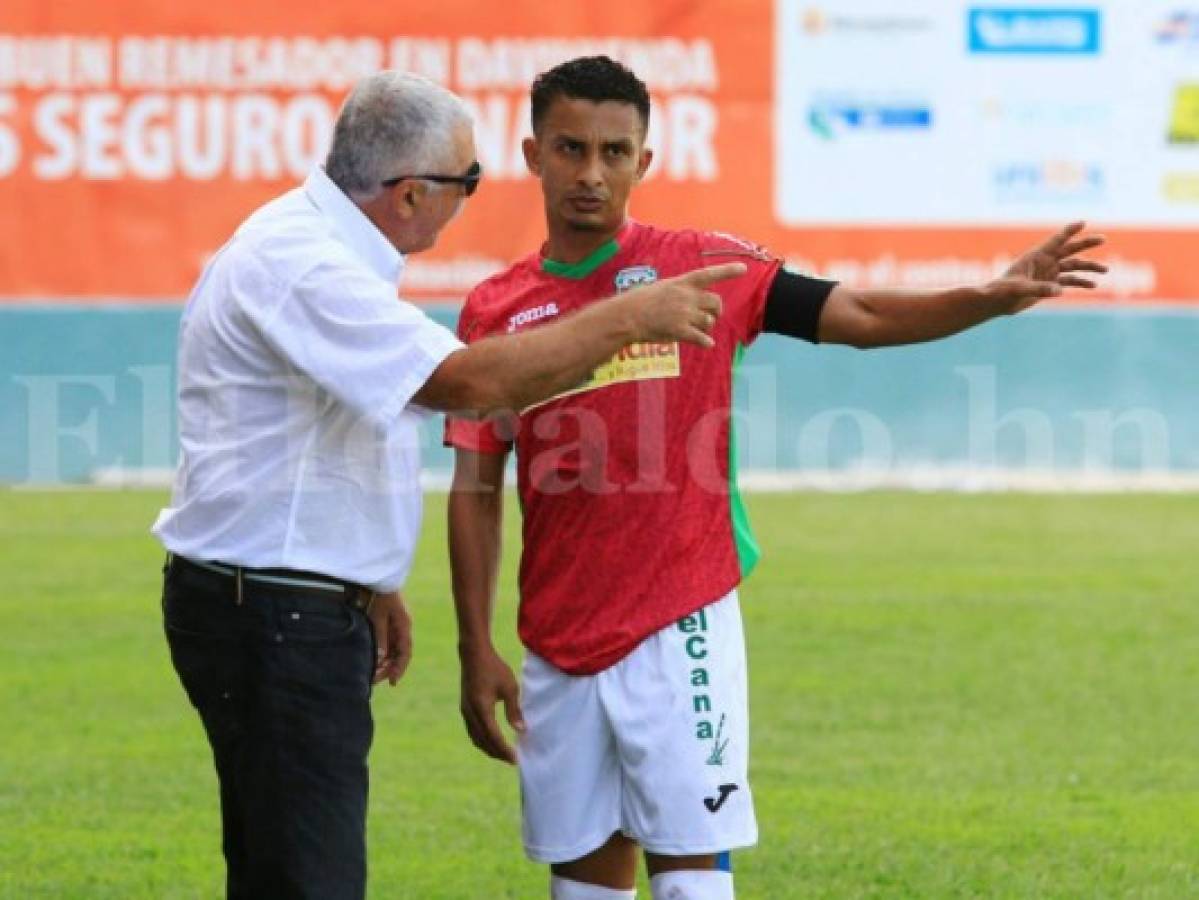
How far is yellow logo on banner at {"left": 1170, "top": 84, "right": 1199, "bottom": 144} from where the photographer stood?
1933 centimetres

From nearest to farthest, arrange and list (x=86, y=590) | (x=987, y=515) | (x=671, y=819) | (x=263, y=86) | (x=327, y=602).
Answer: (x=327, y=602) → (x=671, y=819) → (x=86, y=590) → (x=987, y=515) → (x=263, y=86)

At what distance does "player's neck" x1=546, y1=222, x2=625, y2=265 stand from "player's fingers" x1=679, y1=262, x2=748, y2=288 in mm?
723

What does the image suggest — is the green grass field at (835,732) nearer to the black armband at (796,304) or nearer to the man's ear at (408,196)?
the black armband at (796,304)

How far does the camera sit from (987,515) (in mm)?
18000

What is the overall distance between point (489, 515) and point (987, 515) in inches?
487

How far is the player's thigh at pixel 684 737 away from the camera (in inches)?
226

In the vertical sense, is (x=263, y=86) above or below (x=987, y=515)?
above

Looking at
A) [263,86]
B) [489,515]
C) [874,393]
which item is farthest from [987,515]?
[489,515]

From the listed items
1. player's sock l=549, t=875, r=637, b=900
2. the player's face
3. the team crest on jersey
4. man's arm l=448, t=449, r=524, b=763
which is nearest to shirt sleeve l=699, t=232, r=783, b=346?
the team crest on jersey

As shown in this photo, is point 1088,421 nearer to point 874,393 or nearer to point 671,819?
point 874,393

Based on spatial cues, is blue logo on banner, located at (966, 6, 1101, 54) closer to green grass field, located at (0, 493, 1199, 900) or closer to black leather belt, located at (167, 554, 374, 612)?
green grass field, located at (0, 493, 1199, 900)

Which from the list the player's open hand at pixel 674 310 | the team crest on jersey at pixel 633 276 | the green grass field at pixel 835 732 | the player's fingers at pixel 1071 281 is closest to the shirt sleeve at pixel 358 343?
the player's open hand at pixel 674 310

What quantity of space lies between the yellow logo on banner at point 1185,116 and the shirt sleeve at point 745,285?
14061mm

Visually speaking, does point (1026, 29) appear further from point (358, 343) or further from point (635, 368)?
point (358, 343)
